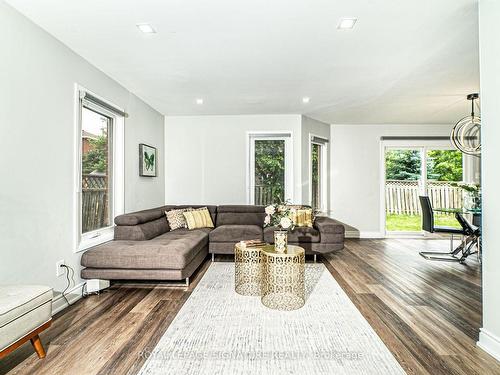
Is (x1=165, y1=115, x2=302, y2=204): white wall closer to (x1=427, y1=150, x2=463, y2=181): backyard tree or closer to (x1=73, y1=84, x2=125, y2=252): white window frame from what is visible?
(x1=73, y1=84, x2=125, y2=252): white window frame

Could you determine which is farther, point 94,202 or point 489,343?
point 94,202

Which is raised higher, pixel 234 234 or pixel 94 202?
pixel 94 202

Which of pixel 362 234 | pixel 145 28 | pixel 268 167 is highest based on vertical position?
pixel 145 28

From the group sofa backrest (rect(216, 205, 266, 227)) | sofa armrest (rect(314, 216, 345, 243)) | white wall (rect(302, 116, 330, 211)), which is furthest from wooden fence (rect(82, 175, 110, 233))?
white wall (rect(302, 116, 330, 211))

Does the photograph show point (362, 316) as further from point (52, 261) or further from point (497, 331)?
point (52, 261)

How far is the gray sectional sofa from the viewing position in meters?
3.07

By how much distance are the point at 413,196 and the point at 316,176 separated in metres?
2.30

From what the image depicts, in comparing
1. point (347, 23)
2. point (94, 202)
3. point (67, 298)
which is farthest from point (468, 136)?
point (67, 298)

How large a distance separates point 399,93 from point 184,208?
397 cm

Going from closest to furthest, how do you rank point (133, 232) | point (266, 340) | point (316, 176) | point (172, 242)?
point (266, 340) < point (172, 242) < point (133, 232) < point (316, 176)

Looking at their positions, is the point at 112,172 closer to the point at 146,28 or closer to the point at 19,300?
the point at 146,28

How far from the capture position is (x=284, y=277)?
8.73 feet

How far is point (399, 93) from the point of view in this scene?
4254 millimetres

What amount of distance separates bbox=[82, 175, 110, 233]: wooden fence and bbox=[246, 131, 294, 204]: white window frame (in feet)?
8.55
